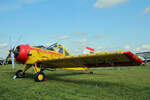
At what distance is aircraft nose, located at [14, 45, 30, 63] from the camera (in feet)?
25.5

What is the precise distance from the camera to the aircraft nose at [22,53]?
25.5 feet

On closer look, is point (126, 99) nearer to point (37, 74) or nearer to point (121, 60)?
point (121, 60)

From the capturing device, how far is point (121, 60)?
6133 mm

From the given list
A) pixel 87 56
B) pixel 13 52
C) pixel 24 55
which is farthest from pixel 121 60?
pixel 13 52

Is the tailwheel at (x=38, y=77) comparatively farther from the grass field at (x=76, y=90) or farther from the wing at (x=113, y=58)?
the wing at (x=113, y=58)

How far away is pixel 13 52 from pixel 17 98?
4.74 m

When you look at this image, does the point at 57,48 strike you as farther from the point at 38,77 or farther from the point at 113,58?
the point at 113,58

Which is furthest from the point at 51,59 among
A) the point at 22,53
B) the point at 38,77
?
the point at 22,53

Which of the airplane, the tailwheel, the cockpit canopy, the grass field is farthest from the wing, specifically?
the cockpit canopy

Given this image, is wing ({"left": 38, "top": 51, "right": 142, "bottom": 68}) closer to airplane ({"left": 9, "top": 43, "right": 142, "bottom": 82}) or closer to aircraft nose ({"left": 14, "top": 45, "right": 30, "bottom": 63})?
airplane ({"left": 9, "top": 43, "right": 142, "bottom": 82})

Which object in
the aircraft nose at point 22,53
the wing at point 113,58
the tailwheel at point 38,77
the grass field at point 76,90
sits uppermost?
the aircraft nose at point 22,53

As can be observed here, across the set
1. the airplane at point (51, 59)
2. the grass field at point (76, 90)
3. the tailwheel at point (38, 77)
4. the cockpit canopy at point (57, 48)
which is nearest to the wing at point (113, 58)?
the airplane at point (51, 59)

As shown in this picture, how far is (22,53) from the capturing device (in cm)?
777

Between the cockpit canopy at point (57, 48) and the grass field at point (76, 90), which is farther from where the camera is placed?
the cockpit canopy at point (57, 48)
